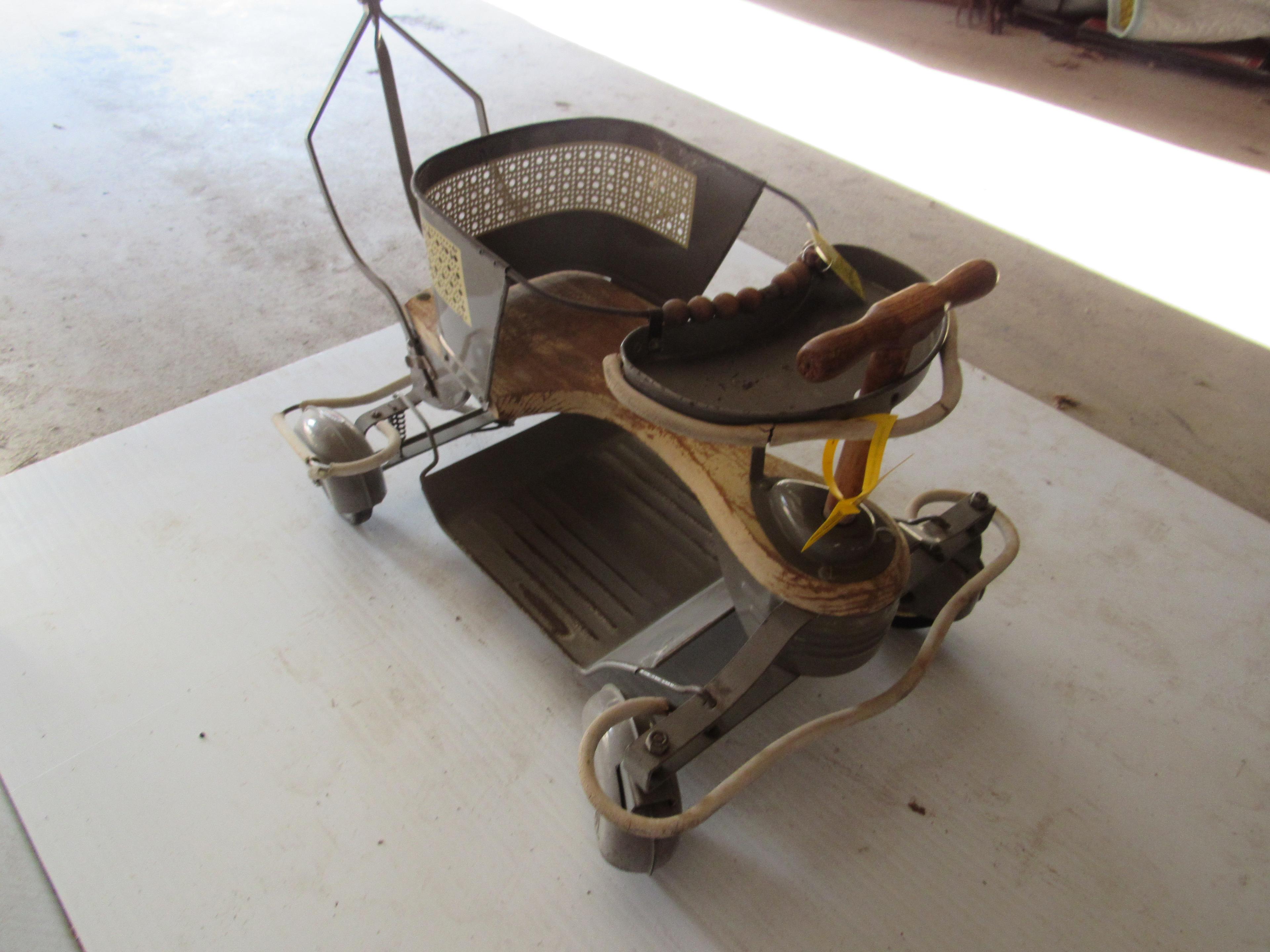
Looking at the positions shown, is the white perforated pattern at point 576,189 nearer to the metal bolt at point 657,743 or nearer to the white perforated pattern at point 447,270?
the white perforated pattern at point 447,270

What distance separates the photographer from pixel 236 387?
149cm

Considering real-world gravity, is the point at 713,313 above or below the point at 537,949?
above

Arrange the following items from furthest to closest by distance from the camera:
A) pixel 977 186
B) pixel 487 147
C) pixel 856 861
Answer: pixel 977 186, pixel 487 147, pixel 856 861

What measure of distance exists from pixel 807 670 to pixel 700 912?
0.29m

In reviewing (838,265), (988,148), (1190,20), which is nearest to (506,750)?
(838,265)

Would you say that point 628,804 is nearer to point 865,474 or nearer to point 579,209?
point 865,474

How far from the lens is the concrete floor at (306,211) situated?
1.60 meters

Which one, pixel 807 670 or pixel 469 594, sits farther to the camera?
pixel 469 594

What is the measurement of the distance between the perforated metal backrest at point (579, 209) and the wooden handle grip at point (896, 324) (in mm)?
401

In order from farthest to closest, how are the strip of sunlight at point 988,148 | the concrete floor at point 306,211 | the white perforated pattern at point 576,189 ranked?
the strip of sunlight at point 988,148 → the concrete floor at point 306,211 → the white perforated pattern at point 576,189

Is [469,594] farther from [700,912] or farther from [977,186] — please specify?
[977,186]

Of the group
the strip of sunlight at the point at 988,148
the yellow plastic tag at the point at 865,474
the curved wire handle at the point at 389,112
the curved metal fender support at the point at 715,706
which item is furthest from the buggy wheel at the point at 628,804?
the strip of sunlight at the point at 988,148

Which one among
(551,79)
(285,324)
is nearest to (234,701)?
(285,324)

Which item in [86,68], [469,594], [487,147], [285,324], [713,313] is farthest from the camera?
[86,68]
